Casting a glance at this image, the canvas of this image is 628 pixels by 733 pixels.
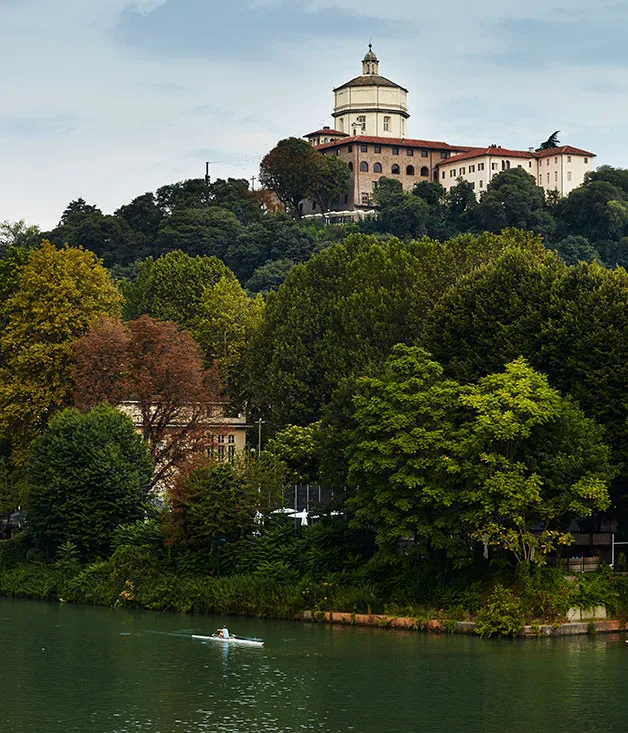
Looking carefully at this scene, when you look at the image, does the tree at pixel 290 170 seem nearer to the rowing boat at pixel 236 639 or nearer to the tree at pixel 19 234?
the tree at pixel 19 234

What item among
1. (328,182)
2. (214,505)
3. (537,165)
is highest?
(537,165)

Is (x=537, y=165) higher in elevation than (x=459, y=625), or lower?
higher

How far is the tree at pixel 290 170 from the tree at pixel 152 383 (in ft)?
333

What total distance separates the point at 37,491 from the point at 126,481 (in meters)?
3.17

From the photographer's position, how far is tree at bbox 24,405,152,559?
56125mm

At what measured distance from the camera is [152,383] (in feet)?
217

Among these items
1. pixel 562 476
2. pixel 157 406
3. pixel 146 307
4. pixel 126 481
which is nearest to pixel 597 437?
pixel 562 476

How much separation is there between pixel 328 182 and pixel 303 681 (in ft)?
450

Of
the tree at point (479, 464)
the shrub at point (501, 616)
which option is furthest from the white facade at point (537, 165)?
the shrub at point (501, 616)

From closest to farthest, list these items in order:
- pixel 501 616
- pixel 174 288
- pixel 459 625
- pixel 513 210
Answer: pixel 501 616
pixel 459 625
pixel 174 288
pixel 513 210

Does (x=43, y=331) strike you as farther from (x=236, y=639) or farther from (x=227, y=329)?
(x=236, y=639)

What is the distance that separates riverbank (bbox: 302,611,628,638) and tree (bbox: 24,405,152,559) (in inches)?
470

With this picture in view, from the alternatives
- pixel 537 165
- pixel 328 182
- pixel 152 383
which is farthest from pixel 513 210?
pixel 152 383

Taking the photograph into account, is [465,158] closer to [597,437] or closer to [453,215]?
[453,215]
